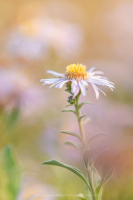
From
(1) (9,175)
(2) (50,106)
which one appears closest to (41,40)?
(2) (50,106)

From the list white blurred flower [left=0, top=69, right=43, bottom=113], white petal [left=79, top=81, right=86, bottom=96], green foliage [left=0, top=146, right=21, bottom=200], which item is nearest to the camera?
white petal [left=79, top=81, right=86, bottom=96]

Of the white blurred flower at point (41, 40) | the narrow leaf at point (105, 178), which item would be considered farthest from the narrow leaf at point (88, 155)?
the white blurred flower at point (41, 40)

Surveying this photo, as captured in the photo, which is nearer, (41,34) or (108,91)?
(108,91)

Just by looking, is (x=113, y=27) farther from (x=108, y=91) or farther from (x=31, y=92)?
(x=31, y=92)

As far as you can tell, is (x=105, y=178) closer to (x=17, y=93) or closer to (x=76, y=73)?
(x=76, y=73)

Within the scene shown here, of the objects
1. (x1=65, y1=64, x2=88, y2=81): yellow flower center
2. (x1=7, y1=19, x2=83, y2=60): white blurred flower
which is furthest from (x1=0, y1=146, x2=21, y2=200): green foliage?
(x1=7, y1=19, x2=83, y2=60): white blurred flower

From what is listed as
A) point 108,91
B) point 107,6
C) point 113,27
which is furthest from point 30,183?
point 107,6

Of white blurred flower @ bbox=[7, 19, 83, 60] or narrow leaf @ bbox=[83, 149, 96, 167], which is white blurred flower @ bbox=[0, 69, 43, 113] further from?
narrow leaf @ bbox=[83, 149, 96, 167]
